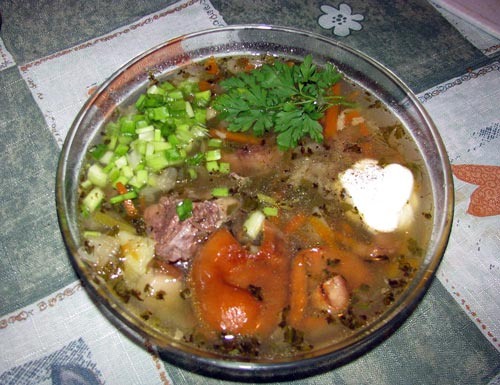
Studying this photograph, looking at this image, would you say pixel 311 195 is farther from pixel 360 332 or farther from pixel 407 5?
pixel 407 5

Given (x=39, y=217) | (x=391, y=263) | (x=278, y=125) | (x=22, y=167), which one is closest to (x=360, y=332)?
(x=391, y=263)

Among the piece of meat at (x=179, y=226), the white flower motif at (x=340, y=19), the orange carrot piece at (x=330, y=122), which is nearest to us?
the piece of meat at (x=179, y=226)

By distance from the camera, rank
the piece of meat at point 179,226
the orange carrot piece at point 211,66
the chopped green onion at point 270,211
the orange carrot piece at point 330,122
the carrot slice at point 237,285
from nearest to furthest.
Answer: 1. the carrot slice at point 237,285
2. the piece of meat at point 179,226
3. the chopped green onion at point 270,211
4. the orange carrot piece at point 330,122
5. the orange carrot piece at point 211,66

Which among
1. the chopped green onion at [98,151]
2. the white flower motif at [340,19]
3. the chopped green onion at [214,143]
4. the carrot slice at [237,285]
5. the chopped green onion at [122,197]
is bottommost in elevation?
the carrot slice at [237,285]

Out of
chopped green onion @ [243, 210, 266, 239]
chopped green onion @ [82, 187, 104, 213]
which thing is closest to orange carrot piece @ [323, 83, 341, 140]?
chopped green onion @ [243, 210, 266, 239]

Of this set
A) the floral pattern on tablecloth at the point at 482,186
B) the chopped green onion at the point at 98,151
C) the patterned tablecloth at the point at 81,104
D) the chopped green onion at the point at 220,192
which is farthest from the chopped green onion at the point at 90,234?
the floral pattern on tablecloth at the point at 482,186

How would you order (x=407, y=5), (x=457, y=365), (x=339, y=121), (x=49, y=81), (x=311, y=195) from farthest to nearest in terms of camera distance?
(x=407, y=5) < (x=49, y=81) < (x=339, y=121) < (x=311, y=195) < (x=457, y=365)

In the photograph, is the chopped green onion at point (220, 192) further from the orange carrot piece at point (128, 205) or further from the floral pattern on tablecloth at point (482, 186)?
the floral pattern on tablecloth at point (482, 186)
